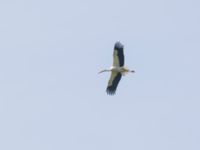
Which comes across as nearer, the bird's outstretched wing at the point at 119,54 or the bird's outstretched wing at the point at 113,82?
the bird's outstretched wing at the point at 119,54

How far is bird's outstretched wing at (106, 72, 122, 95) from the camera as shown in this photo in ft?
423

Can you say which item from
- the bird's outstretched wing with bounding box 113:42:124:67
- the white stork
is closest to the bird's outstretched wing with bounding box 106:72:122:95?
the white stork

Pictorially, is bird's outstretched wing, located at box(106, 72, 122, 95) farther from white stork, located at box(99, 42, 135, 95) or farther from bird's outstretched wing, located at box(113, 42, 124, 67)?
bird's outstretched wing, located at box(113, 42, 124, 67)

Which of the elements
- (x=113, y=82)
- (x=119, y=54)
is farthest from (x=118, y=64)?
(x=113, y=82)

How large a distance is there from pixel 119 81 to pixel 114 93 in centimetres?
148

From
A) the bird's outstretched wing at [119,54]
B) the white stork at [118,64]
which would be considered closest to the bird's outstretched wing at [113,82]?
the white stork at [118,64]

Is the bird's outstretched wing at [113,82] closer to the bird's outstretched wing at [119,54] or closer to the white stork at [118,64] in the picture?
the white stork at [118,64]

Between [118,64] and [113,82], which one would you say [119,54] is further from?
[113,82]

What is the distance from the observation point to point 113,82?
129875 mm

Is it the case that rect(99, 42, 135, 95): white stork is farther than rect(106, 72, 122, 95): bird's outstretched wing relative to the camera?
No

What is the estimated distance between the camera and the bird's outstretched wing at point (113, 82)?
423ft

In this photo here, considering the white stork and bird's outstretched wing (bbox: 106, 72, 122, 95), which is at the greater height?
the white stork

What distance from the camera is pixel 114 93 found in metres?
130

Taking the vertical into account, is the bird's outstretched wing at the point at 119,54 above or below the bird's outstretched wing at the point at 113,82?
above
